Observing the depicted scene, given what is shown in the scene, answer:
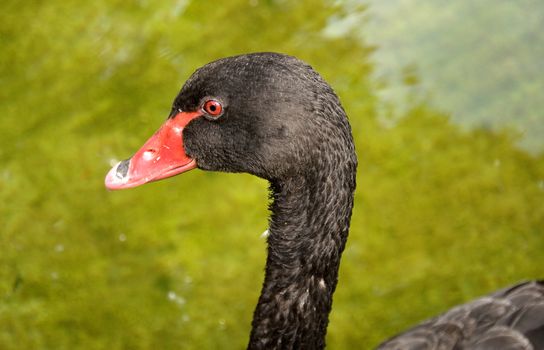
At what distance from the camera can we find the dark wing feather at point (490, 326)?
2.18m

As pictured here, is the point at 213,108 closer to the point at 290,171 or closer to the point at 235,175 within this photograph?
the point at 290,171

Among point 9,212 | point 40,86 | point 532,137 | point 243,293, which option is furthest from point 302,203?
point 40,86

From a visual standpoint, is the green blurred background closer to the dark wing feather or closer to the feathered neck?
the dark wing feather

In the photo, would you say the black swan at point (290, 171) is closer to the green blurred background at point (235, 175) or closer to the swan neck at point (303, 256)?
the swan neck at point (303, 256)

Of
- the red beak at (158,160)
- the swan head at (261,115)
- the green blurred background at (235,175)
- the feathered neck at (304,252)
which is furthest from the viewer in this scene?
the green blurred background at (235,175)

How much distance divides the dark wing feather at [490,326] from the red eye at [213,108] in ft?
3.31

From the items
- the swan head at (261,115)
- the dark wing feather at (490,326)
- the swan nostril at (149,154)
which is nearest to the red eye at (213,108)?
the swan head at (261,115)

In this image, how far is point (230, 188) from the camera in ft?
11.4

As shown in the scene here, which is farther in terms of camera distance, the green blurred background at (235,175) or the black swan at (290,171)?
the green blurred background at (235,175)

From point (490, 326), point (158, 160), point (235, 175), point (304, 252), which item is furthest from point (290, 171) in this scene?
point (235, 175)

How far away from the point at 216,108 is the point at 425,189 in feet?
5.78

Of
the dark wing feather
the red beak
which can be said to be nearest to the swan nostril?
the red beak

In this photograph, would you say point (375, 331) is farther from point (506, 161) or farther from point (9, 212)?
point (9, 212)

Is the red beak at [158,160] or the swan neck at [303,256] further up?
the red beak at [158,160]
